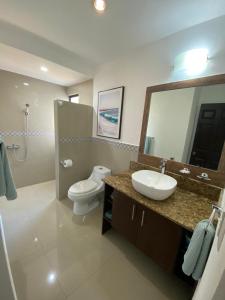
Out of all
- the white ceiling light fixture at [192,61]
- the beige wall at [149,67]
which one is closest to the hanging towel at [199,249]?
the beige wall at [149,67]

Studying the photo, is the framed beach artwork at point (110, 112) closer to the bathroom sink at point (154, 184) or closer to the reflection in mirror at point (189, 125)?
the reflection in mirror at point (189, 125)

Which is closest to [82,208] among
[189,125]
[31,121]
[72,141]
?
[72,141]

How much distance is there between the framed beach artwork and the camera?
2.03 metres

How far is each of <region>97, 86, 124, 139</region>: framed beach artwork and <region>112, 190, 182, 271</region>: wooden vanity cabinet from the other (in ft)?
3.59

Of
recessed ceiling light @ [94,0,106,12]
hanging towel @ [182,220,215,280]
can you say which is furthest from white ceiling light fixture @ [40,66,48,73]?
hanging towel @ [182,220,215,280]

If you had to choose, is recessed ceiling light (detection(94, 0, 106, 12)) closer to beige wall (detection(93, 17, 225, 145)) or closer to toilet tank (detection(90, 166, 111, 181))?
beige wall (detection(93, 17, 225, 145))

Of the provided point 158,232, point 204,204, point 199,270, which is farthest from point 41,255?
point 204,204

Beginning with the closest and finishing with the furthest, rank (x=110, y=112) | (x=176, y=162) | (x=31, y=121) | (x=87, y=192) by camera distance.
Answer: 1. (x=176, y=162)
2. (x=87, y=192)
3. (x=110, y=112)
4. (x=31, y=121)

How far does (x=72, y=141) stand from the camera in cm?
240

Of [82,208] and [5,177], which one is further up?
[5,177]

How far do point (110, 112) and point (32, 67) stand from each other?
1.37m

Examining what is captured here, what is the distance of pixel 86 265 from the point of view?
1339 mm

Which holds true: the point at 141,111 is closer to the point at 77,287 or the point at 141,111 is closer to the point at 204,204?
the point at 204,204

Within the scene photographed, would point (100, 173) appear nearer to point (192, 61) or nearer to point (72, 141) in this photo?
point (72, 141)
